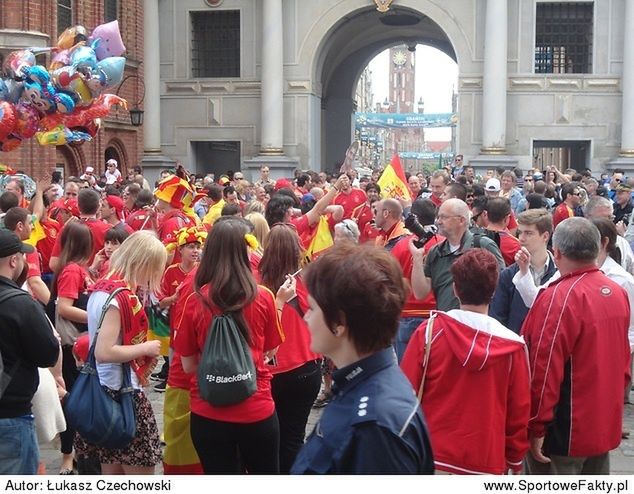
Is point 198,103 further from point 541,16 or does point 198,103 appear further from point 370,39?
point 541,16

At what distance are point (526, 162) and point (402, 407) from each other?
24.2m

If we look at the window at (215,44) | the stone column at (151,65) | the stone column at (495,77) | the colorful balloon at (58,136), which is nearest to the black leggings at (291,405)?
the colorful balloon at (58,136)

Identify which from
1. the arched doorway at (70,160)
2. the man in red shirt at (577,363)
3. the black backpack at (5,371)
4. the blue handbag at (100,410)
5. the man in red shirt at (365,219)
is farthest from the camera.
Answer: the arched doorway at (70,160)

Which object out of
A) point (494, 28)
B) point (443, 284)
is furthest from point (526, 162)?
point (443, 284)

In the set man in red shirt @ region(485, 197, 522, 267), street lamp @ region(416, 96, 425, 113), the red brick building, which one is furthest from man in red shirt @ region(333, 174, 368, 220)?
street lamp @ region(416, 96, 425, 113)

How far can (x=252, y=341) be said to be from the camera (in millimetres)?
4938

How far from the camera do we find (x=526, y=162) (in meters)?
26.2

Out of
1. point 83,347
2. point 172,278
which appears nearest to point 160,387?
point 172,278

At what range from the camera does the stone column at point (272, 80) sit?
2630cm

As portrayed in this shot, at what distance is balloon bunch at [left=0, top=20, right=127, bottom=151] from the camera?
12.9 metres

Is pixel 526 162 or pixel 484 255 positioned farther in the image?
pixel 526 162

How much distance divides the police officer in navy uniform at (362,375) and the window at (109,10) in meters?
23.3

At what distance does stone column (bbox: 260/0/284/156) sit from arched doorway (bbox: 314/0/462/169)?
178 cm

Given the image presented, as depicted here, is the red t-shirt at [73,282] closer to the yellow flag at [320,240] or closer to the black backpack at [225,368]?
the black backpack at [225,368]
